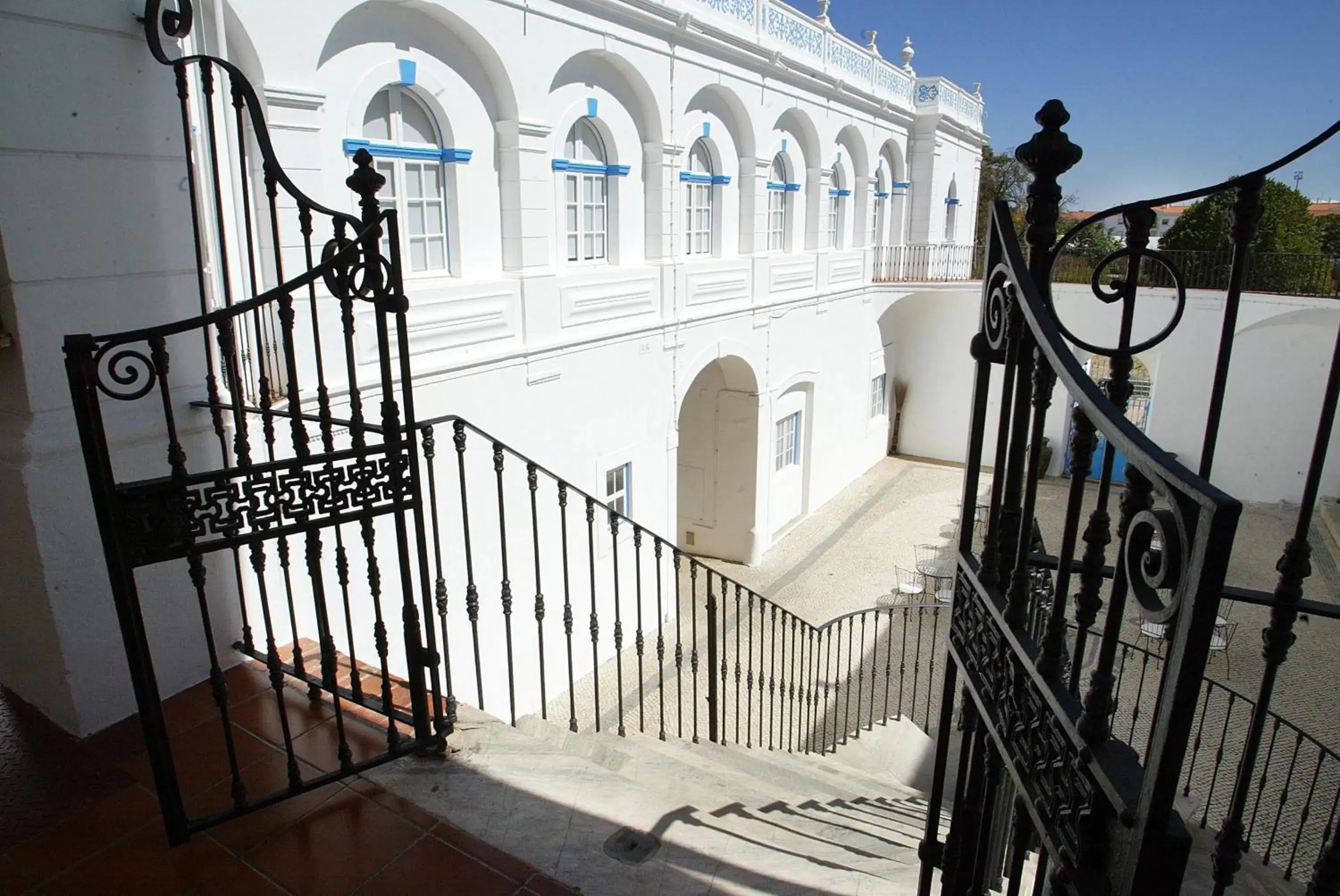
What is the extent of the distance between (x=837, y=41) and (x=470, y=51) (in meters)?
7.02

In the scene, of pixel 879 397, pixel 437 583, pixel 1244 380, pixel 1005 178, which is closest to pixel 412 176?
pixel 437 583

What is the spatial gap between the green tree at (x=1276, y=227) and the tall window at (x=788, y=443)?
697 centimetres

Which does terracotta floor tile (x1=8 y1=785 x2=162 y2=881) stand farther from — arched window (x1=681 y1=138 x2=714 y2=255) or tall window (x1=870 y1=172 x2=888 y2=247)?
tall window (x1=870 y1=172 x2=888 y2=247)

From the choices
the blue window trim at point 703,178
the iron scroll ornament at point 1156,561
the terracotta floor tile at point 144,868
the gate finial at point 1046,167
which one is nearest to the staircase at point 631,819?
the terracotta floor tile at point 144,868

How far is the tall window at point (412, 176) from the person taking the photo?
5953 millimetres

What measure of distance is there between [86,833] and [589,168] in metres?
6.63

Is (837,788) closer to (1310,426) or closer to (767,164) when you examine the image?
(767,164)

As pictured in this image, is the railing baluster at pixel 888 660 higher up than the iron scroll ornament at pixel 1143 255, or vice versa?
the iron scroll ornament at pixel 1143 255

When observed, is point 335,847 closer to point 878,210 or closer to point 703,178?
point 703,178

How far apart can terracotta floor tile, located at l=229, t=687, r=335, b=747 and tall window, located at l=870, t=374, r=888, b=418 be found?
42.4 feet

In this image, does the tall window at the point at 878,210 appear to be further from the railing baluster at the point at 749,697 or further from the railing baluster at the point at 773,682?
the railing baluster at the point at 749,697

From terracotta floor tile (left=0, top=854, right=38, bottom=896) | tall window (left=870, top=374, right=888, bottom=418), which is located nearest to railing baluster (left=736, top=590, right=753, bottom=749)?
terracotta floor tile (left=0, top=854, right=38, bottom=896)

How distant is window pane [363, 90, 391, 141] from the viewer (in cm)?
588

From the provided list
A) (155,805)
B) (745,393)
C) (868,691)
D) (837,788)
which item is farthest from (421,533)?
(745,393)
